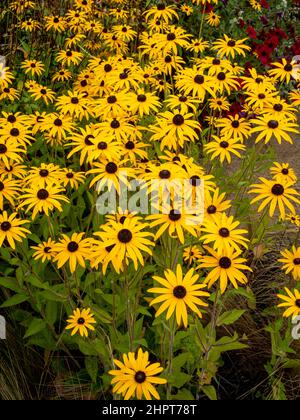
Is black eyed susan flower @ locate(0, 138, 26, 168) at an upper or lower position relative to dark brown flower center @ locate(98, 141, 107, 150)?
upper

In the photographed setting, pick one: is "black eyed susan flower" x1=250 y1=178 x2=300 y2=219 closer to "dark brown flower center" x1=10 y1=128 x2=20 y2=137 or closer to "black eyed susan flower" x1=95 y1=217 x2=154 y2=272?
"black eyed susan flower" x1=95 y1=217 x2=154 y2=272

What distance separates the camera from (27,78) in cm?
422

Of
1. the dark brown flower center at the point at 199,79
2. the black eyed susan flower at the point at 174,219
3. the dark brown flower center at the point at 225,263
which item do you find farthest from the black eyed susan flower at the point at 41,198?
the dark brown flower center at the point at 199,79

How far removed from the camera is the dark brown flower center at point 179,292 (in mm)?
1886

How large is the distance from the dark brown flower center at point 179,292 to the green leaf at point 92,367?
0.95m

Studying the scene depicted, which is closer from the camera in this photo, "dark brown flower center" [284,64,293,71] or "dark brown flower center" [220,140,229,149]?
"dark brown flower center" [220,140,229,149]

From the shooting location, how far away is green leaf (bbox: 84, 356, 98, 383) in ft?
8.55

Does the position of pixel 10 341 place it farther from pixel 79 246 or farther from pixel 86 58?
pixel 86 58

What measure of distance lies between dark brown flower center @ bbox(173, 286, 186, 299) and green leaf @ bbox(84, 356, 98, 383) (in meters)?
0.95

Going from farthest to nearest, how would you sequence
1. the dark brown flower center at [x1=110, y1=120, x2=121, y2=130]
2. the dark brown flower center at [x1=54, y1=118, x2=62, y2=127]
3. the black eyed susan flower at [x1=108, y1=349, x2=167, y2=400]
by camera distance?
the dark brown flower center at [x1=54, y1=118, x2=62, y2=127]
the dark brown flower center at [x1=110, y1=120, x2=121, y2=130]
the black eyed susan flower at [x1=108, y1=349, x2=167, y2=400]

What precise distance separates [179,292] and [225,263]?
23 cm

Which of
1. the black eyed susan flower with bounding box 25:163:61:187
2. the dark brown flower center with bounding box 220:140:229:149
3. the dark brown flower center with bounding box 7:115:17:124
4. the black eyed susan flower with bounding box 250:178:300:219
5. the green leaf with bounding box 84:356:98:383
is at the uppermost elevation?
the dark brown flower center with bounding box 7:115:17:124

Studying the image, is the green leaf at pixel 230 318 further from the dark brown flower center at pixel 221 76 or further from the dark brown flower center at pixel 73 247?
the dark brown flower center at pixel 221 76

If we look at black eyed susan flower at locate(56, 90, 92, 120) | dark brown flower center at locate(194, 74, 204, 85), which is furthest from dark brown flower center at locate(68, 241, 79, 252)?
dark brown flower center at locate(194, 74, 204, 85)
